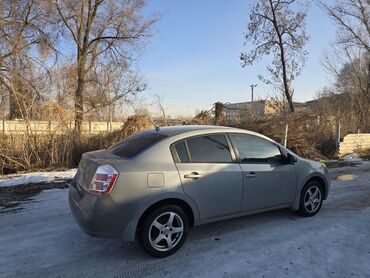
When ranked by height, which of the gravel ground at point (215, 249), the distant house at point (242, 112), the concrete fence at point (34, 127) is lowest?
the gravel ground at point (215, 249)

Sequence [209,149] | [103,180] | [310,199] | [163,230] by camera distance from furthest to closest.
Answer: [310,199]
[209,149]
[163,230]
[103,180]

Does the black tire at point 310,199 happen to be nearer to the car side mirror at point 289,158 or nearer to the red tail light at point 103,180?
the car side mirror at point 289,158

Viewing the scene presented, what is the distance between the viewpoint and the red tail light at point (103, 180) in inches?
166

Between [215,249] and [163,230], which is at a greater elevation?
[163,230]

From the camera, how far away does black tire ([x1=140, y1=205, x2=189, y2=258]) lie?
4340 mm

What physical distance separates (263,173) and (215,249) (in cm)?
141

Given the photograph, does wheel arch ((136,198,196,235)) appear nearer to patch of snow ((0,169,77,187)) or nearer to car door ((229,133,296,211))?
car door ((229,133,296,211))

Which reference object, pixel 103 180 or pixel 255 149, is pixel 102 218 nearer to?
pixel 103 180

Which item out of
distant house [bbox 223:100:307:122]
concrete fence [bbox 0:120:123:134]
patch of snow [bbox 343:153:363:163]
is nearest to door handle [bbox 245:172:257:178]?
concrete fence [bbox 0:120:123:134]

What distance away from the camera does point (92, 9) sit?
2630 centimetres

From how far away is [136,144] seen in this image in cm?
495

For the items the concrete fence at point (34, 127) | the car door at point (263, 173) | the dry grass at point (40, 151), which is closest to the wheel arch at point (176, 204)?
the car door at point (263, 173)

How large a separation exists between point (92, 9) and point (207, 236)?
2482cm

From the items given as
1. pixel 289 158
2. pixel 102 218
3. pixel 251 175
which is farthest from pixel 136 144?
pixel 289 158
